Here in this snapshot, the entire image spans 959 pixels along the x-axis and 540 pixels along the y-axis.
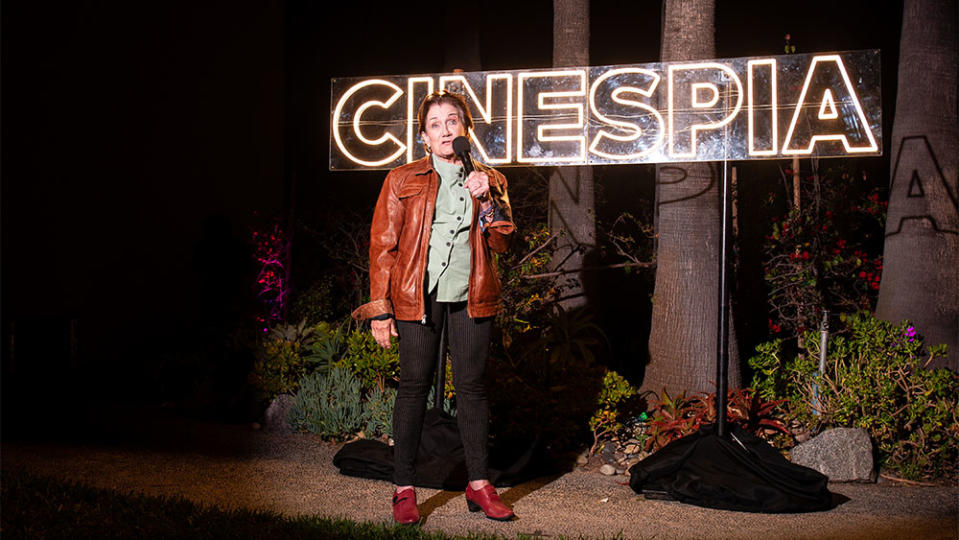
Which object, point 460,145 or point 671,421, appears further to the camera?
point 671,421

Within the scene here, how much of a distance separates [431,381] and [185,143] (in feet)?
23.0

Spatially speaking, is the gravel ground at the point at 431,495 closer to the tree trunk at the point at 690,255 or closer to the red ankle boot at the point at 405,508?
the red ankle boot at the point at 405,508

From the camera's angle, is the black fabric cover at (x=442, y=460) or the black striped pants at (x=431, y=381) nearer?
the black striped pants at (x=431, y=381)

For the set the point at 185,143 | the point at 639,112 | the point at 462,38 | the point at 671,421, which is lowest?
the point at 671,421

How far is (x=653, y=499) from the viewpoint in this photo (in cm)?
459

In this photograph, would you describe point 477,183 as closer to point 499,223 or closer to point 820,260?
point 499,223

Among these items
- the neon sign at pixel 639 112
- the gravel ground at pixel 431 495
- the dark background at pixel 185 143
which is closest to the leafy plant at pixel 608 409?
the gravel ground at pixel 431 495

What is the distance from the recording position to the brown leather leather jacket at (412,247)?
13.1ft

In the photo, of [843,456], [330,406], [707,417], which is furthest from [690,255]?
[330,406]

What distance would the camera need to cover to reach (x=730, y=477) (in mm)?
4418

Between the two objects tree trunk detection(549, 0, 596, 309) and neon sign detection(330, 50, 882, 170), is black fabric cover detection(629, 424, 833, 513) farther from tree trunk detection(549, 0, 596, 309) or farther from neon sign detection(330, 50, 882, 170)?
tree trunk detection(549, 0, 596, 309)

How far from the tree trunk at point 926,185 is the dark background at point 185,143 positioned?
2.05 metres

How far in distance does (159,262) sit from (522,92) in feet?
19.3

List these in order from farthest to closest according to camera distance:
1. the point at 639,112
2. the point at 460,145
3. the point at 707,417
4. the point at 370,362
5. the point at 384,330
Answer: the point at 370,362
the point at 707,417
the point at 639,112
the point at 384,330
the point at 460,145
